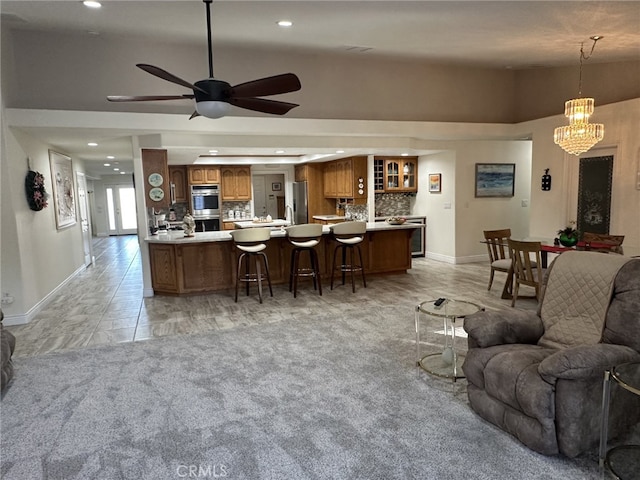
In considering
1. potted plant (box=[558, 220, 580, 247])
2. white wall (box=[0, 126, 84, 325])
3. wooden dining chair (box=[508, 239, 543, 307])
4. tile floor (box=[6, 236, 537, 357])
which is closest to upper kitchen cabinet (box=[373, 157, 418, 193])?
tile floor (box=[6, 236, 537, 357])

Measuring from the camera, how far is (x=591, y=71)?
221 inches

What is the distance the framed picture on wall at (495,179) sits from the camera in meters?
7.90

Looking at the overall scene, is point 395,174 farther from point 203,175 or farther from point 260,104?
point 260,104

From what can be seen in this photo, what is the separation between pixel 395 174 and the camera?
877 centimetres

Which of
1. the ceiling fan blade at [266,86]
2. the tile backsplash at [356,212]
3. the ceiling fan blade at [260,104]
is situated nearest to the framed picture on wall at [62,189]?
the ceiling fan blade at [260,104]

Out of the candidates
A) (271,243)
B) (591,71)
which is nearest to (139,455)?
(271,243)

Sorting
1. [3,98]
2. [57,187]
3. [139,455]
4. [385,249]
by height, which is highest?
[3,98]

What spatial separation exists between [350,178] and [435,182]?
5.68 feet

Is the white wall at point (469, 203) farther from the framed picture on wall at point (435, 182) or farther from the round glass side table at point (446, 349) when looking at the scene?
the round glass side table at point (446, 349)

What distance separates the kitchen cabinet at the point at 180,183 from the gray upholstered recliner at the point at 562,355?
8072 mm

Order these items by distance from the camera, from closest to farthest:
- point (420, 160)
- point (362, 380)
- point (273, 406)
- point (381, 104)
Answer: point (273, 406) → point (362, 380) → point (381, 104) → point (420, 160)

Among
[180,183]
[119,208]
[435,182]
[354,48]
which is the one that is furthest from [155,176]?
[119,208]

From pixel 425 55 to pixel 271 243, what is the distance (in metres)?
3.43

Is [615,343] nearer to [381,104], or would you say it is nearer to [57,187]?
[381,104]
